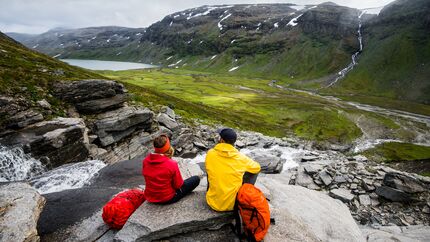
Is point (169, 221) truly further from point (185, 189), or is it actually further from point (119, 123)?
point (119, 123)

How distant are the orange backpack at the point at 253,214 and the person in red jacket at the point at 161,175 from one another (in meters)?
2.98

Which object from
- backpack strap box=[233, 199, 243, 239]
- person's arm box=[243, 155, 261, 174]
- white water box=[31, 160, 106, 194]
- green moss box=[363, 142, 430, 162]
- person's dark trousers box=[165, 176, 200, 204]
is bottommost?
green moss box=[363, 142, 430, 162]

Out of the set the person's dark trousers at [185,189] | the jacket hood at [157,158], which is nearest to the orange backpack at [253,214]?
the person's dark trousers at [185,189]

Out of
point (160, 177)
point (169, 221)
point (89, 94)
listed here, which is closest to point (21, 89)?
point (89, 94)

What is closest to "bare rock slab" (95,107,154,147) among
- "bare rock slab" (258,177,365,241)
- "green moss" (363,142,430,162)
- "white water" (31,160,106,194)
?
"white water" (31,160,106,194)

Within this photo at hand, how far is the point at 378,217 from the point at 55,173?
28.3 m

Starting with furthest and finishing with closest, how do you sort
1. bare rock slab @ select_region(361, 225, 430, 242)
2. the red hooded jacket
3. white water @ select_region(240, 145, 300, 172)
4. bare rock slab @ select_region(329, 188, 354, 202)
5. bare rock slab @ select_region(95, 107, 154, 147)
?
white water @ select_region(240, 145, 300, 172), bare rock slab @ select_region(95, 107, 154, 147), bare rock slab @ select_region(329, 188, 354, 202), bare rock slab @ select_region(361, 225, 430, 242), the red hooded jacket

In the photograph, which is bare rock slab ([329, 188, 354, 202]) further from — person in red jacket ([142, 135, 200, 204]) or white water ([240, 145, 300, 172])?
person in red jacket ([142, 135, 200, 204])

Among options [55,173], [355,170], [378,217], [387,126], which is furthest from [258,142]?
[387,126]

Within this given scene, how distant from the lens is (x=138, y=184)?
20.4m

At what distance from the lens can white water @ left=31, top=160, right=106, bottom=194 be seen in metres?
20.9

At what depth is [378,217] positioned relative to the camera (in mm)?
23422

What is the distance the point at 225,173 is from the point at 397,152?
79626 mm

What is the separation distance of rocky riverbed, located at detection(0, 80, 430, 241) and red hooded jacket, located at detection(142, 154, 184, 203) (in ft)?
1.85
